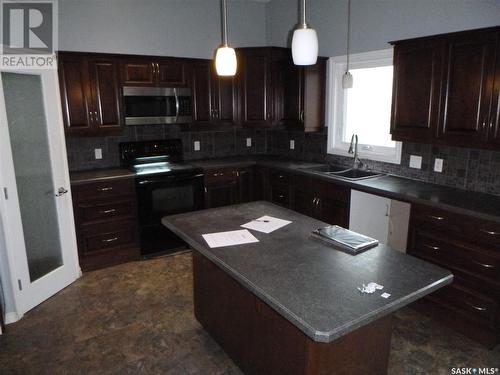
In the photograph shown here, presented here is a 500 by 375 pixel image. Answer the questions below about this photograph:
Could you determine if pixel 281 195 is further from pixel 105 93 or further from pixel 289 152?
pixel 105 93

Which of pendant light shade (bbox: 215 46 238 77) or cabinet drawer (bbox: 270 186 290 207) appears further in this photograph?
cabinet drawer (bbox: 270 186 290 207)

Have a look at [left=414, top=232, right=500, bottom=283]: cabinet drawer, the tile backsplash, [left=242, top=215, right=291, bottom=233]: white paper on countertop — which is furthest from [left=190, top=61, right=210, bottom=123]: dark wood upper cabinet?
[left=414, top=232, right=500, bottom=283]: cabinet drawer

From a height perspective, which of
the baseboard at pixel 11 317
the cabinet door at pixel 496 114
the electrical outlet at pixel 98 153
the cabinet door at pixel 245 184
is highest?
the cabinet door at pixel 496 114

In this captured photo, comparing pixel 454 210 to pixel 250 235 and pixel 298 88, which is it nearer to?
pixel 250 235

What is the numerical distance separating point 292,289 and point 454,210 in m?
1.59

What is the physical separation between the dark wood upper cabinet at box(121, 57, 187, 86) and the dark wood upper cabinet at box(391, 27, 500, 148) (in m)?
2.29

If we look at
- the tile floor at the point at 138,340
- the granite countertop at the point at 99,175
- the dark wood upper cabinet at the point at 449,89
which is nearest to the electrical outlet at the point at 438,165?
the dark wood upper cabinet at the point at 449,89

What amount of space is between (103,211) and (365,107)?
2.94 metres

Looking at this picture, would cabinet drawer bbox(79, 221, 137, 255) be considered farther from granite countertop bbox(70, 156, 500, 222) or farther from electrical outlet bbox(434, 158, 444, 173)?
electrical outlet bbox(434, 158, 444, 173)

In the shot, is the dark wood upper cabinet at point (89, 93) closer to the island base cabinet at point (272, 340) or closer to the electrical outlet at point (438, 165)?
the island base cabinet at point (272, 340)

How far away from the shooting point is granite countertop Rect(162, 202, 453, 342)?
4.34 feet

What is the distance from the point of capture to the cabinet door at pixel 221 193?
4250mm

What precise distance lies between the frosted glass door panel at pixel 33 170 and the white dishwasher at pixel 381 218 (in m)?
2.75

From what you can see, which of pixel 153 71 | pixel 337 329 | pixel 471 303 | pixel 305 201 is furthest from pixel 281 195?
pixel 337 329
